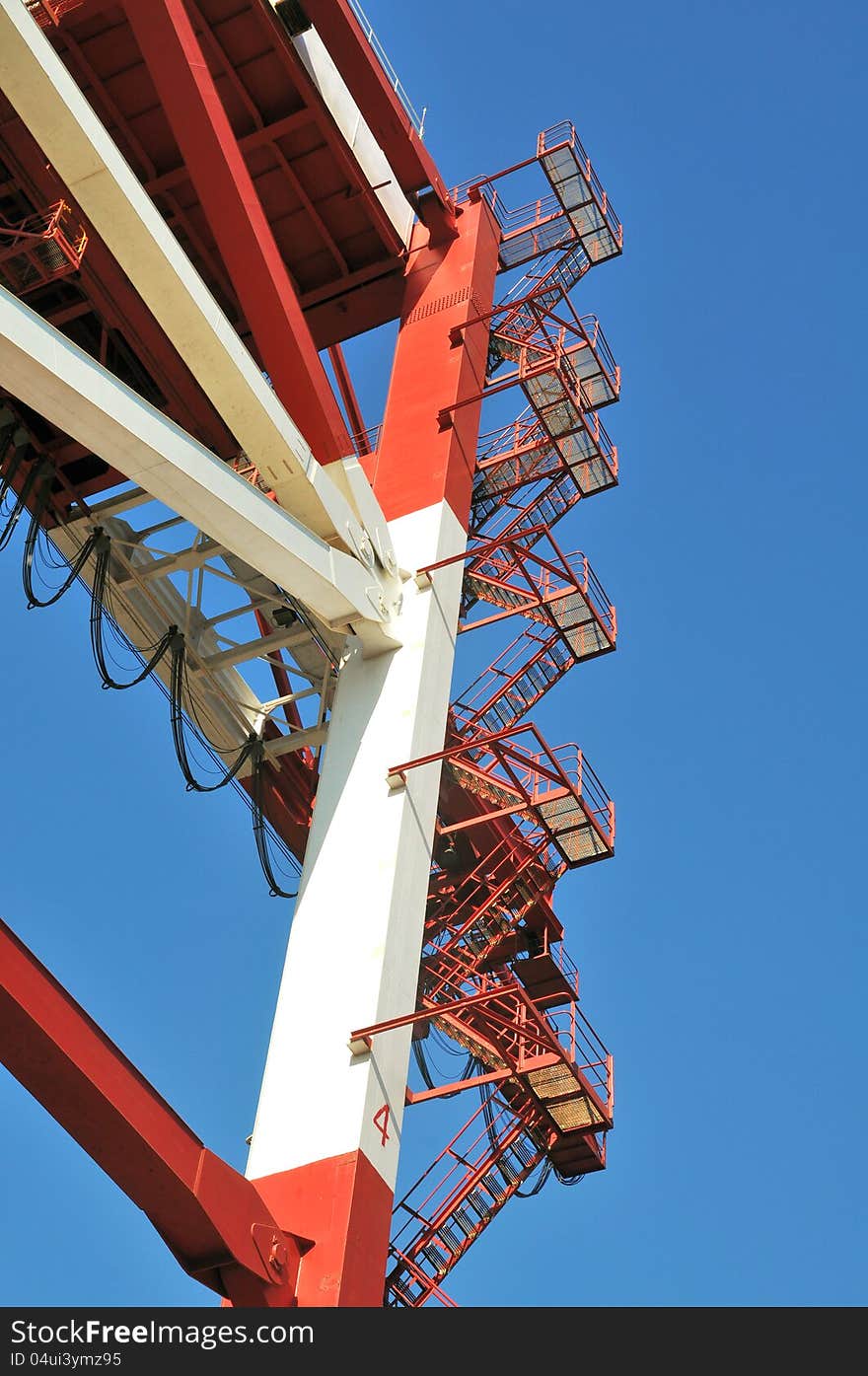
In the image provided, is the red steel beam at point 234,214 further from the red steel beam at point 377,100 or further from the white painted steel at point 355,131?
the white painted steel at point 355,131

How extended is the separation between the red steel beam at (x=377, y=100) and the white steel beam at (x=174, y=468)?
777 centimetres

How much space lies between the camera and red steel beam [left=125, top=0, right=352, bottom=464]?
17266mm

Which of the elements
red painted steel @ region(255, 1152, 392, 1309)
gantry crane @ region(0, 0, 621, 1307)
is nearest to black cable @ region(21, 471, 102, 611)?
gantry crane @ region(0, 0, 621, 1307)

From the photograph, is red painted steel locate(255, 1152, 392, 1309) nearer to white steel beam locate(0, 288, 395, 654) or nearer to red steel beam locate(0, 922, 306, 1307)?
red steel beam locate(0, 922, 306, 1307)

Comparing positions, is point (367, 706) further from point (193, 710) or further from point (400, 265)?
point (400, 265)

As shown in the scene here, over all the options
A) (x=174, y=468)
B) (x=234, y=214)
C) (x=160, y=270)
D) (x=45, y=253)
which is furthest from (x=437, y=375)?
(x=174, y=468)

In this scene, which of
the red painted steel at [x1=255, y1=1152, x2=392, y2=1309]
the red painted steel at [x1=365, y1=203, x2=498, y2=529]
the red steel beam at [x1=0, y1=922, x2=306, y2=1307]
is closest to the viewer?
the red steel beam at [x1=0, y1=922, x2=306, y2=1307]

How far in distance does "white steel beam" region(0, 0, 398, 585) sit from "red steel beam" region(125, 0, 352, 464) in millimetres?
486

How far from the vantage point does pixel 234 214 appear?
17656 mm

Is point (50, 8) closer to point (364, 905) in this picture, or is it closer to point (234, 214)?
point (234, 214)

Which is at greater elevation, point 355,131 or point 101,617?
point 355,131

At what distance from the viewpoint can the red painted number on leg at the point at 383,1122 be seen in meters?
15.5

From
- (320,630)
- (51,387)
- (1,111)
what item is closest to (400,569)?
(320,630)

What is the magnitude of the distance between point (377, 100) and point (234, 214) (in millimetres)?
6866
